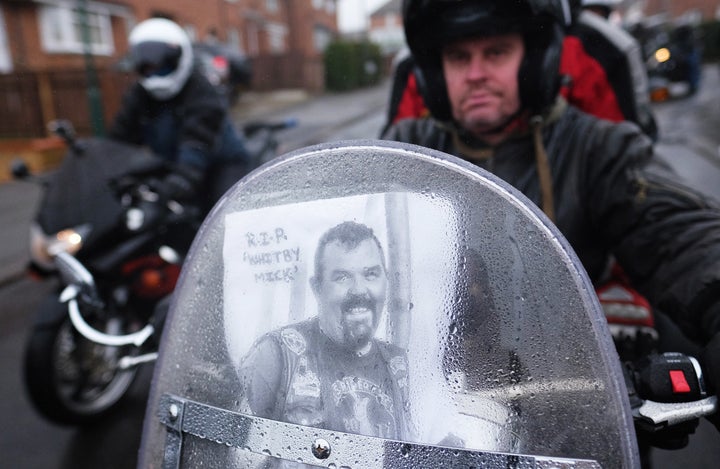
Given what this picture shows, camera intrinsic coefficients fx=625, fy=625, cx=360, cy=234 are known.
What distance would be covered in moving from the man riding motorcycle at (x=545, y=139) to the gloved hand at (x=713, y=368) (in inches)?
13.6

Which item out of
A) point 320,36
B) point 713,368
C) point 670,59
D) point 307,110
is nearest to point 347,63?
point 307,110

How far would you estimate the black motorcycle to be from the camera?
2787mm

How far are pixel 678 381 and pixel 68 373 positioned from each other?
2.77 meters

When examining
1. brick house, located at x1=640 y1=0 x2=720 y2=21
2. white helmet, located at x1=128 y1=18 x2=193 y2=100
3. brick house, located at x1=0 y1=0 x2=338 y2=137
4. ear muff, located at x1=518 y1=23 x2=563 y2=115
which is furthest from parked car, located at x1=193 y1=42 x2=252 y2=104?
brick house, located at x1=640 y1=0 x2=720 y2=21

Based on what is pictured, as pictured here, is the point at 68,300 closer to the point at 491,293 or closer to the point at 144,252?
the point at 144,252

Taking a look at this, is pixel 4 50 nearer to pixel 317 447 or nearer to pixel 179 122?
pixel 179 122

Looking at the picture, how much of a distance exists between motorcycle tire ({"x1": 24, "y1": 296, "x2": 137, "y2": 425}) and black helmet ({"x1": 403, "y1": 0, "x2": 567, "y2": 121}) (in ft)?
6.71

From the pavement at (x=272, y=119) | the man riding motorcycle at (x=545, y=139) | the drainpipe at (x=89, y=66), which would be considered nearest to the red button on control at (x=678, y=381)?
the man riding motorcycle at (x=545, y=139)

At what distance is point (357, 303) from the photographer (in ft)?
3.13

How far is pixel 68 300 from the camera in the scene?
8.93 ft

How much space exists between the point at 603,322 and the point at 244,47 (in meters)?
29.5

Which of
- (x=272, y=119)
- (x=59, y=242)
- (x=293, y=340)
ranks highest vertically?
(x=293, y=340)

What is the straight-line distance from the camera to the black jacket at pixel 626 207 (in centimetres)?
134

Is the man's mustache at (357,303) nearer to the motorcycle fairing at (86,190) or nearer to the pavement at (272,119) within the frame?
the motorcycle fairing at (86,190)
